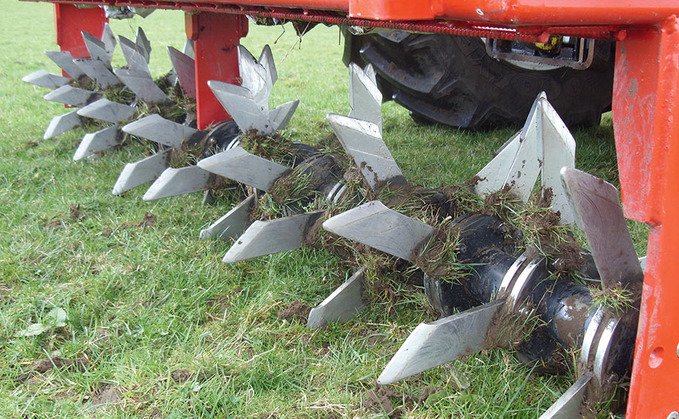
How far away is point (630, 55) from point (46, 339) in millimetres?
1550

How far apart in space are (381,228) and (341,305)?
1.28ft

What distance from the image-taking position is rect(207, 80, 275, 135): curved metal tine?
2070mm

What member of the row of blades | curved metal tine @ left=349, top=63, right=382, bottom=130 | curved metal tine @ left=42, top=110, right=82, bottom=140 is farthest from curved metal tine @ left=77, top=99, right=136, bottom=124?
curved metal tine @ left=349, top=63, right=382, bottom=130

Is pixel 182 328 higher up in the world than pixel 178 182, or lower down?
lower down

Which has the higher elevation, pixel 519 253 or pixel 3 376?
pixel 519 253

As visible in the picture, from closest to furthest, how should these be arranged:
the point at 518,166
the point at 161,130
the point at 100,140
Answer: the point at 518,166 < the point at 161,130 < the point at 100,140

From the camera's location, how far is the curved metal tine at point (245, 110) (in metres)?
2.07

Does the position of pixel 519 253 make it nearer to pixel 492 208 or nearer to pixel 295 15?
pixel 492 208

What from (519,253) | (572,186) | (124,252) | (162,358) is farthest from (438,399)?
(124,252)

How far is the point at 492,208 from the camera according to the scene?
60.5 inches

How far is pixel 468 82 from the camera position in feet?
10.1

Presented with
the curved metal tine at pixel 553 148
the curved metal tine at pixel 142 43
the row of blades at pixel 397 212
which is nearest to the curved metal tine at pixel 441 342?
the row of blades at pixel 397 212

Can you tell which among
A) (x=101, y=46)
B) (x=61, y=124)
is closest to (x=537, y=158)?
(x=101, y=46)

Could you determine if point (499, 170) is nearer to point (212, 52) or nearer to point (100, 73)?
point (212, 52)
